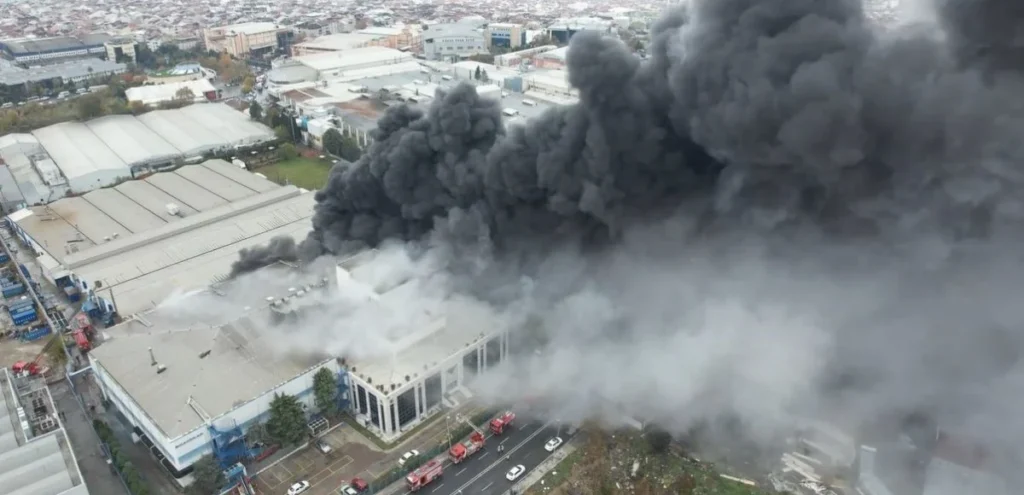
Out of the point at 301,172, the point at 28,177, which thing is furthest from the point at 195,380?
the point at 28,177

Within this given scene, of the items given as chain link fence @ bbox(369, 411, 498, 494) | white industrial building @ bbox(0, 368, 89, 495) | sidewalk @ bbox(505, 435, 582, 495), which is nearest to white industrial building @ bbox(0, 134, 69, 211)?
white industrial building @ bbox(0, 368, 89, 495)

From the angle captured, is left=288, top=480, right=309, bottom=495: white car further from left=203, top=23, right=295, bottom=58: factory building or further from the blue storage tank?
left=203, top=23, right=295, bottom=58: factory building

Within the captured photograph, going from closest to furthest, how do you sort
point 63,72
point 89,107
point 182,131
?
point 182,131 < point 89,107 < point 63,72

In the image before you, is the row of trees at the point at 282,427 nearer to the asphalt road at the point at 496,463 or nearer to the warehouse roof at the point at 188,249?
the asphalt road at the point at 496,463

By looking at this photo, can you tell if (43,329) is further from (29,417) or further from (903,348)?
(903,348)

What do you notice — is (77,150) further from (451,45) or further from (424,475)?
(451,45)

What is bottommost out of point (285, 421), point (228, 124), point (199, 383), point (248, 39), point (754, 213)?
point (228, 124)
